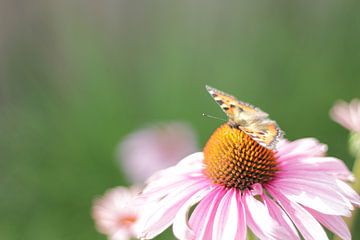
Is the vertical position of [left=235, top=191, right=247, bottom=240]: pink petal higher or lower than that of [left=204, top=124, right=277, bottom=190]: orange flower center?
lower

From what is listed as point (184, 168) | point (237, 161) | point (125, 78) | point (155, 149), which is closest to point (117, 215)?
point (184, 168)

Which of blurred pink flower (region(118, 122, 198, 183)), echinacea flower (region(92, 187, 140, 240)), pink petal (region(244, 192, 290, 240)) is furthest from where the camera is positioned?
blurred pink flower (region(118, 122, 198, 183))

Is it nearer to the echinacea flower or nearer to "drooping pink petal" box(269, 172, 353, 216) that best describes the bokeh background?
the echinacea flower

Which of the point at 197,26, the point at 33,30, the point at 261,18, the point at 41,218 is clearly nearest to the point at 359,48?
the point at 261,18

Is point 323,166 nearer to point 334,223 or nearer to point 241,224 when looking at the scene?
point 334,223

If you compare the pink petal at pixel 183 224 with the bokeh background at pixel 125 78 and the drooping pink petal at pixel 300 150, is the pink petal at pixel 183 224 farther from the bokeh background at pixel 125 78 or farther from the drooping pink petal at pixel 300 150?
the bokeh background at pixel 125 78

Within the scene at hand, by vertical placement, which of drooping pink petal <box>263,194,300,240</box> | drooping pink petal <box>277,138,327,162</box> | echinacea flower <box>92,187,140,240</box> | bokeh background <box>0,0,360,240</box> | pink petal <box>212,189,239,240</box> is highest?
bokeh background <box>0,0,360,240</box>

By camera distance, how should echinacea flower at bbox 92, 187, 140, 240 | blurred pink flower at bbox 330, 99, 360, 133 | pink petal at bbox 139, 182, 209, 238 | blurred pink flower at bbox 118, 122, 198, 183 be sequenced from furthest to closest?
blurred pink flower at bbox 118, 122, 198, 183 < echinacea flower at bbox 92, 187, 140, 240 < blurred pink flower at bbox 330, 99, 360, 133 < pink petal at bbox 139, 182, 209, 238

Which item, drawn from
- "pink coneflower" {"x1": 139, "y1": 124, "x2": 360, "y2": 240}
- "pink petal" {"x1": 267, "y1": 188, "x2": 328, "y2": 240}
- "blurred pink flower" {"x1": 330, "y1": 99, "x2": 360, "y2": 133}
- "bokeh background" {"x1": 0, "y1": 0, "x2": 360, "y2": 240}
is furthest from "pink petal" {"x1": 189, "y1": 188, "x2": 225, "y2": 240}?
"bokeh background" {"x1": 0, "y1": 0, "x2": 360, "y2": 240}
